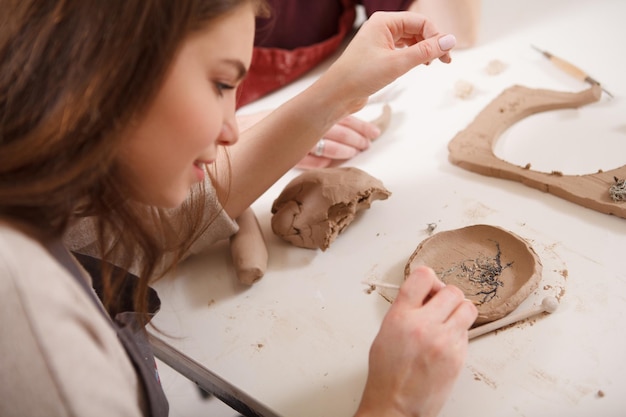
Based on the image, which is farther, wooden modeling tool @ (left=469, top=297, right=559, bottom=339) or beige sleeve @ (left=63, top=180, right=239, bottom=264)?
beige sleeve @ (left=63, top=180, right=239, bottom=264)

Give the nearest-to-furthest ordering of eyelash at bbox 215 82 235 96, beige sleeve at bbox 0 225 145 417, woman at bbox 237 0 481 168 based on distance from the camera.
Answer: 1. beige sleeve at bbox 0 225 145 417
2. eyelash at bbox 215 82 235 96
3. woman at bbox 237 0 481 168

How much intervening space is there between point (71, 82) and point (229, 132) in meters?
0.19

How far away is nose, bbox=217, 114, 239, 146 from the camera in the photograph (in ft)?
2.02

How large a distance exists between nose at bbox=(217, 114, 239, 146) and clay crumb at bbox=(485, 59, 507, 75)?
765 mm

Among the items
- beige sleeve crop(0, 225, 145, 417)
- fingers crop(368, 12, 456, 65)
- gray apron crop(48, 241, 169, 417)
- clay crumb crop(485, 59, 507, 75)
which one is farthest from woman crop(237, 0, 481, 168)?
beige sleeve crop(0, 225, 145, 417)

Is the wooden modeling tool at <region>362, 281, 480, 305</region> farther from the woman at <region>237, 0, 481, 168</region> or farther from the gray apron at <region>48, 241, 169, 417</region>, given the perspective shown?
the woman at <region>237, 0, 481, 168</region>

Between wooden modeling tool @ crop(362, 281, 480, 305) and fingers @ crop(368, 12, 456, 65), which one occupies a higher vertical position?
fingers @ crop(368, 12, 456, 65)

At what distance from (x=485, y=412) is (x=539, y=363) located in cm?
9

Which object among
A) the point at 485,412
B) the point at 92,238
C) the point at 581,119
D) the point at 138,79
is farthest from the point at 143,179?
the point at 581,119

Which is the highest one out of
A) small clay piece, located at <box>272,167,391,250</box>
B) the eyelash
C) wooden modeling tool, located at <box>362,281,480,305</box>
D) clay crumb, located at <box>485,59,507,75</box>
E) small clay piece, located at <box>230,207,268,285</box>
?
the eyelash

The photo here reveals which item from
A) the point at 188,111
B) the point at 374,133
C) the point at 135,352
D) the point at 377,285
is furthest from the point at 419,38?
the point at 135,352

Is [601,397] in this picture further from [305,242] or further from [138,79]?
[138,79]

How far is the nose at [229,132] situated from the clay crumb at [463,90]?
2.18 ft

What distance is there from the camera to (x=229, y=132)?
0.63m
